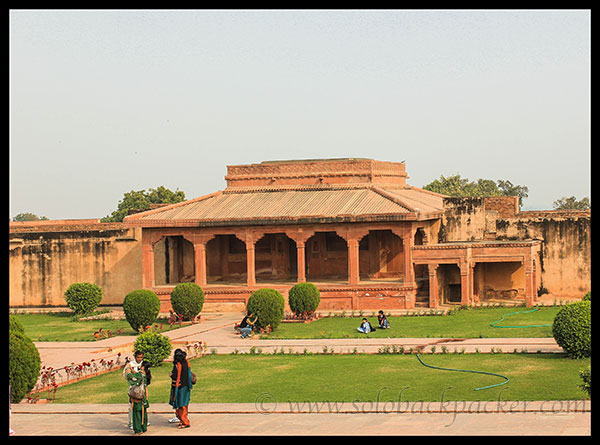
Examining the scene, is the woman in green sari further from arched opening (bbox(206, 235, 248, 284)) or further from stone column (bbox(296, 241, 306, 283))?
arched opening (bbox(206, 235, 248, 284))

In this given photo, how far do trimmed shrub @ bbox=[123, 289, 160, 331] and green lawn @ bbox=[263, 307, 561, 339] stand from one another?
3551 mm

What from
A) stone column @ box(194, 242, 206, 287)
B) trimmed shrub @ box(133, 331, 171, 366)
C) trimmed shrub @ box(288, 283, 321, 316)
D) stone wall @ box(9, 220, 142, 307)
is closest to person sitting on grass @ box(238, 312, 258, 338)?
trimmed shrub @ box(288, 283, 321, 316)

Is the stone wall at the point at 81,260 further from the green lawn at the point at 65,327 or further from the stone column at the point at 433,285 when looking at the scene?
the stone column at the point at 433,285

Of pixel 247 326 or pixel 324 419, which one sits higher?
pixel 247 326

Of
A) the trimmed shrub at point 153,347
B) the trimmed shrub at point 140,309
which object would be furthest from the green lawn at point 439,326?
the trimmed shrub at point 153,347

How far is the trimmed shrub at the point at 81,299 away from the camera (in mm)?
32438

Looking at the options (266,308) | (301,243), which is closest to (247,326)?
(266,308)

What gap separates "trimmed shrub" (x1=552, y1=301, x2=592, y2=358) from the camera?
61.5 feet

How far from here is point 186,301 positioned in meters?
28.8

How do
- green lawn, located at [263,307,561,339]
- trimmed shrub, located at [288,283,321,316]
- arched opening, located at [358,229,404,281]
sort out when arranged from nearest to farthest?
green lawn, located at [263,307,561,339], trimmed shrub, located at [288,283,321,316], arched opening, located at [358,229,404,281]

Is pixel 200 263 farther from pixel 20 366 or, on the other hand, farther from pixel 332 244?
pixel 20 366

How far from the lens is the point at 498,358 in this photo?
19562mm

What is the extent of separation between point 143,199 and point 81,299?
3094 centimetres
